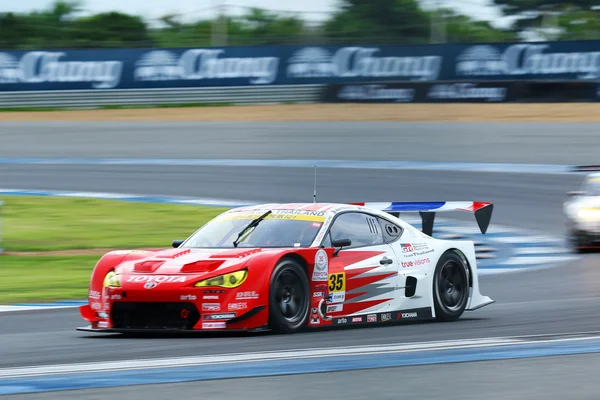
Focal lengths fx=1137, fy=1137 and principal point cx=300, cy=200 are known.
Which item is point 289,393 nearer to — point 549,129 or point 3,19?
point 549,129

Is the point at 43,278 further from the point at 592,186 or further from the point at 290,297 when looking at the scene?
the point at 592,186

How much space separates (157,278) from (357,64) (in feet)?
87.6

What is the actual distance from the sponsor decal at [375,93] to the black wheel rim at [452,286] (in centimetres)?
2208

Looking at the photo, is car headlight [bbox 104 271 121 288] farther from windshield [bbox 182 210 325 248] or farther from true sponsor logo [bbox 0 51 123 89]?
true sponsor logo [bbox 0 51 123 89]

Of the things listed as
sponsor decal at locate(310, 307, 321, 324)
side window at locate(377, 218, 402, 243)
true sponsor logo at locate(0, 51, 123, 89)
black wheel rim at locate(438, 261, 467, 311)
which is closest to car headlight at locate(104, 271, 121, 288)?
sponsor decal at locate(310, 307, 321, 324)

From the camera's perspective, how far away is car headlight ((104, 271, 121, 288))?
7.89m

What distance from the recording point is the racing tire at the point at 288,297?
7711mm

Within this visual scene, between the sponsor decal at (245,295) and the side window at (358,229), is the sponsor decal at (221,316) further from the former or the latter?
the side window at (358,229)

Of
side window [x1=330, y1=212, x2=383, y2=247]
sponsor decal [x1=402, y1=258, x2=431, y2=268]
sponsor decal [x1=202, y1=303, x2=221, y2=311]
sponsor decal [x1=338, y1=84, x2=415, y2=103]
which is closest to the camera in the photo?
sponsor decal [x1=202, y1=303, x2=221, y2=311]

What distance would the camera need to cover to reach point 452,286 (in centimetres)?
948

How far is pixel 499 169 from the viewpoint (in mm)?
23625

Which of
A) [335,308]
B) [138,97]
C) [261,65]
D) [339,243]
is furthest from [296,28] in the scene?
[335,308]

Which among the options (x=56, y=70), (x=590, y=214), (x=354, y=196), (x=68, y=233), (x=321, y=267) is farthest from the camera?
(x=56, y=70)

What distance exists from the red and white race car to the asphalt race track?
167 millimetres
